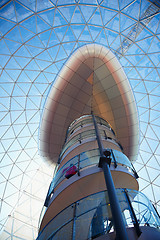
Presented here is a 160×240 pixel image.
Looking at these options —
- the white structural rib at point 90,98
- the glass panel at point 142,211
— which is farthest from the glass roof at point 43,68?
the glass panel at point 142,211

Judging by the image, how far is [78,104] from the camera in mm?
22188

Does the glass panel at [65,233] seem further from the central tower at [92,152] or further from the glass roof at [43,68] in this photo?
the glass roof at [43,68]

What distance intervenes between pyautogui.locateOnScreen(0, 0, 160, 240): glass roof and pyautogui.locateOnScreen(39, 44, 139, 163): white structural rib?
379 cm

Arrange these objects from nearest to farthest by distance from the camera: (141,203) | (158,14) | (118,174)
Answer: (141,203) → (118,174) → (158,14)

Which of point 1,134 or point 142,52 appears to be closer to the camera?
point 142,52

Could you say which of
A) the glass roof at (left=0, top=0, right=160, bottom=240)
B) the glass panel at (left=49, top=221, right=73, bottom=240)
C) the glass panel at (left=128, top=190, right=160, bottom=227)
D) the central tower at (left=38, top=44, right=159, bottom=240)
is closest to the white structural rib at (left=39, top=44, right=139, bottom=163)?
the central tower at (left=38, top=44, right=159, bottom=240)

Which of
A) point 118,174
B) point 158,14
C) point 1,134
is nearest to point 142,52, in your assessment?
point 158,14

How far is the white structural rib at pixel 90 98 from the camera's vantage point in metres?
19.5

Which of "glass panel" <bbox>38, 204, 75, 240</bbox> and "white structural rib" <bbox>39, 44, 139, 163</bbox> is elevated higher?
"white structural rib" <bbox>39, 44, 139, 163</bbox>

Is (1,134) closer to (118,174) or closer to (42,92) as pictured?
(42,92)

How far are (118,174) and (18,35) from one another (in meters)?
19.6

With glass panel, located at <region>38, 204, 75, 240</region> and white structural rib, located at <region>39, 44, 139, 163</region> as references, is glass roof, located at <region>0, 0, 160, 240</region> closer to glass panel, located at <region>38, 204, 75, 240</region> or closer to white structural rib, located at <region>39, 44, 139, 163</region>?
white structural rib, located at <region>39, 44, 139, 163</region>

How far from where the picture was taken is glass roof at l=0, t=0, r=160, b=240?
673 inches

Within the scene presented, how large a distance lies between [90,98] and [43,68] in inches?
351
